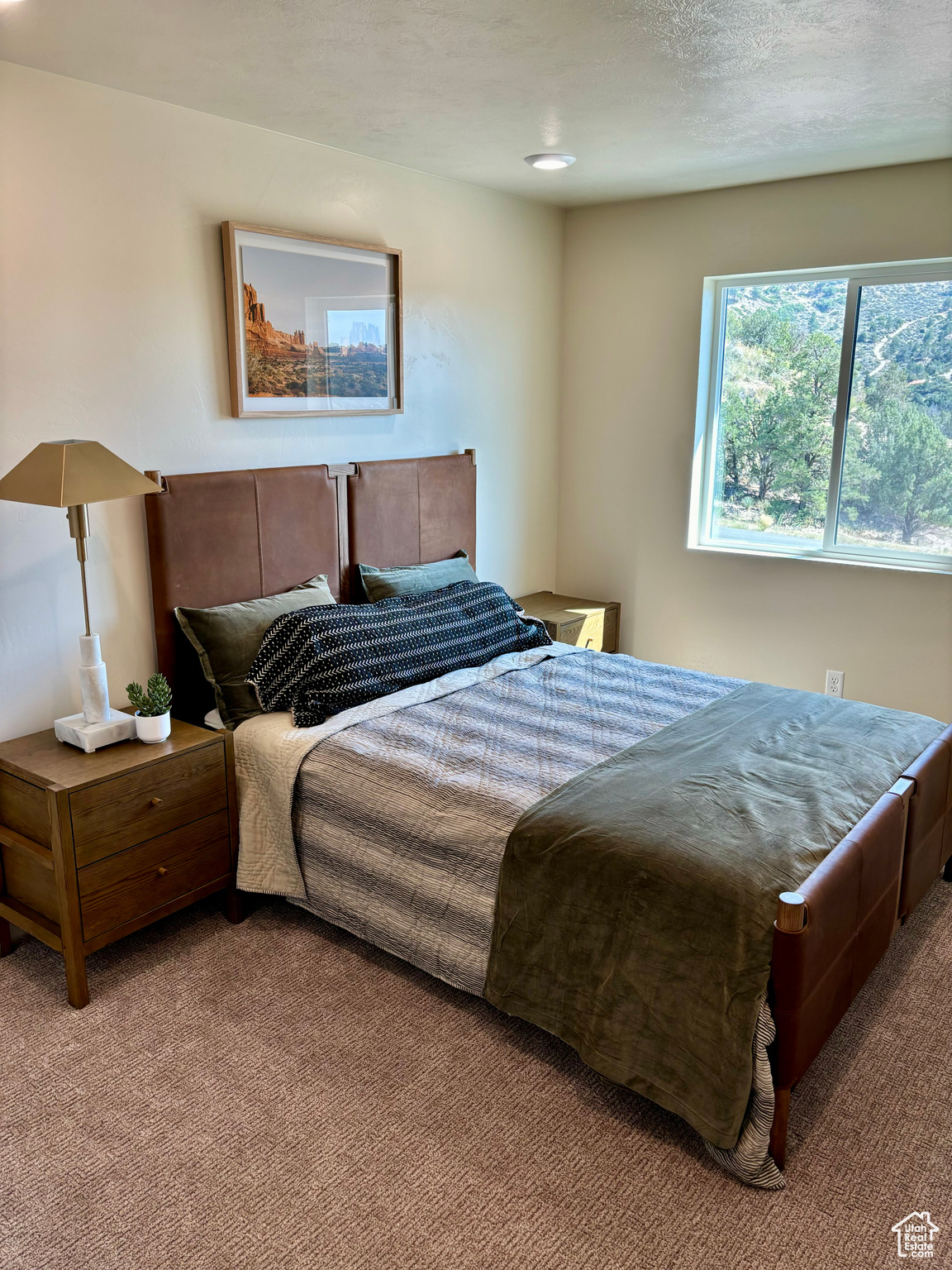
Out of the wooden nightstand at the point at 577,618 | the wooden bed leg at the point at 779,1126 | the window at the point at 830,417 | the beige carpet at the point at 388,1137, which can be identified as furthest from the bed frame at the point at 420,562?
the window at the point at 830,417

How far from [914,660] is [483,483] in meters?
2.03

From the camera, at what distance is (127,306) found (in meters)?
2.79

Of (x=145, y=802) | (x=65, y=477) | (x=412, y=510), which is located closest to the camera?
(x=65, y=477)

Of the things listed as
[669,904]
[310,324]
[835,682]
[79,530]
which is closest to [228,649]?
[79,530]

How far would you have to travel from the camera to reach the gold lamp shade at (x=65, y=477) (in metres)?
2.32

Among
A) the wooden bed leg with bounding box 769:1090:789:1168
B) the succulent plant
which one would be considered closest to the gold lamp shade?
the succulent plant

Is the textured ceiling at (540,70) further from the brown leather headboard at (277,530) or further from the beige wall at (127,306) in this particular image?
the brown leather headboard at (277,530)

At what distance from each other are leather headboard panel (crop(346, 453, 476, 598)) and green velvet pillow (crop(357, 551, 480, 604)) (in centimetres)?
7

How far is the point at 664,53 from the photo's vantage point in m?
2.39

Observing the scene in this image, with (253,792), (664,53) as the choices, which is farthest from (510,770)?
(664,53)

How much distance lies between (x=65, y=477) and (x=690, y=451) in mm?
2890

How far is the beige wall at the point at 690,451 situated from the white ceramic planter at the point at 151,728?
8.78 feet

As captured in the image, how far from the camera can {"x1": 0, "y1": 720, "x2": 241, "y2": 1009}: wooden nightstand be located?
2297 millimetres

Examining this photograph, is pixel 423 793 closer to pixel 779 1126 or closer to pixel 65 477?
pixel 779 1126
